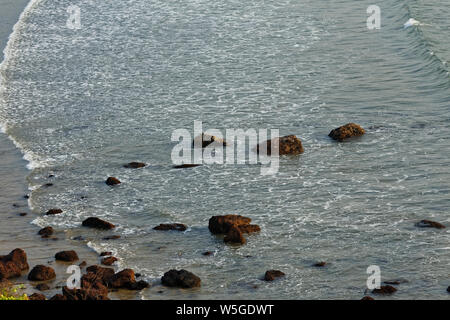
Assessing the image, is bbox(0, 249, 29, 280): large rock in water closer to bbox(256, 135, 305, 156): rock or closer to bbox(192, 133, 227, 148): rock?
bbox(192, 133, 227, 148): rock

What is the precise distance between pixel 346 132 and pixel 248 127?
157 inches

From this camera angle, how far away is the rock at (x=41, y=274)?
64.3 feet

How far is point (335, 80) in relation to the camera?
3503 centimetres

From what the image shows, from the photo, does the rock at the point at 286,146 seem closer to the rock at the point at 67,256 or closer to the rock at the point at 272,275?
the rock at the point at 272,275

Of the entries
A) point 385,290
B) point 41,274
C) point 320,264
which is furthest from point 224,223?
point 385,290

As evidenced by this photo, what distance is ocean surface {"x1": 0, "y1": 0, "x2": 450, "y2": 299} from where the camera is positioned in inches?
815

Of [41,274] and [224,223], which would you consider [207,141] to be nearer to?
[224,223]

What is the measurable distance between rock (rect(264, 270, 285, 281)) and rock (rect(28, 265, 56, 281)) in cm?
519

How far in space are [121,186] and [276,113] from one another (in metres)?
8.40

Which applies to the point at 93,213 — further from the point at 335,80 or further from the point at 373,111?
the point at 335,80

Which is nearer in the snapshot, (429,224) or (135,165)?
(429,224)

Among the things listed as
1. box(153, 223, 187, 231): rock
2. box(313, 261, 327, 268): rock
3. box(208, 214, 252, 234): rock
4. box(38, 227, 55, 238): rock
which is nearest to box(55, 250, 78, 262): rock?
box(38, 227, 55, 238): rock

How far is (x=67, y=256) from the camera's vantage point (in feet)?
67.9
